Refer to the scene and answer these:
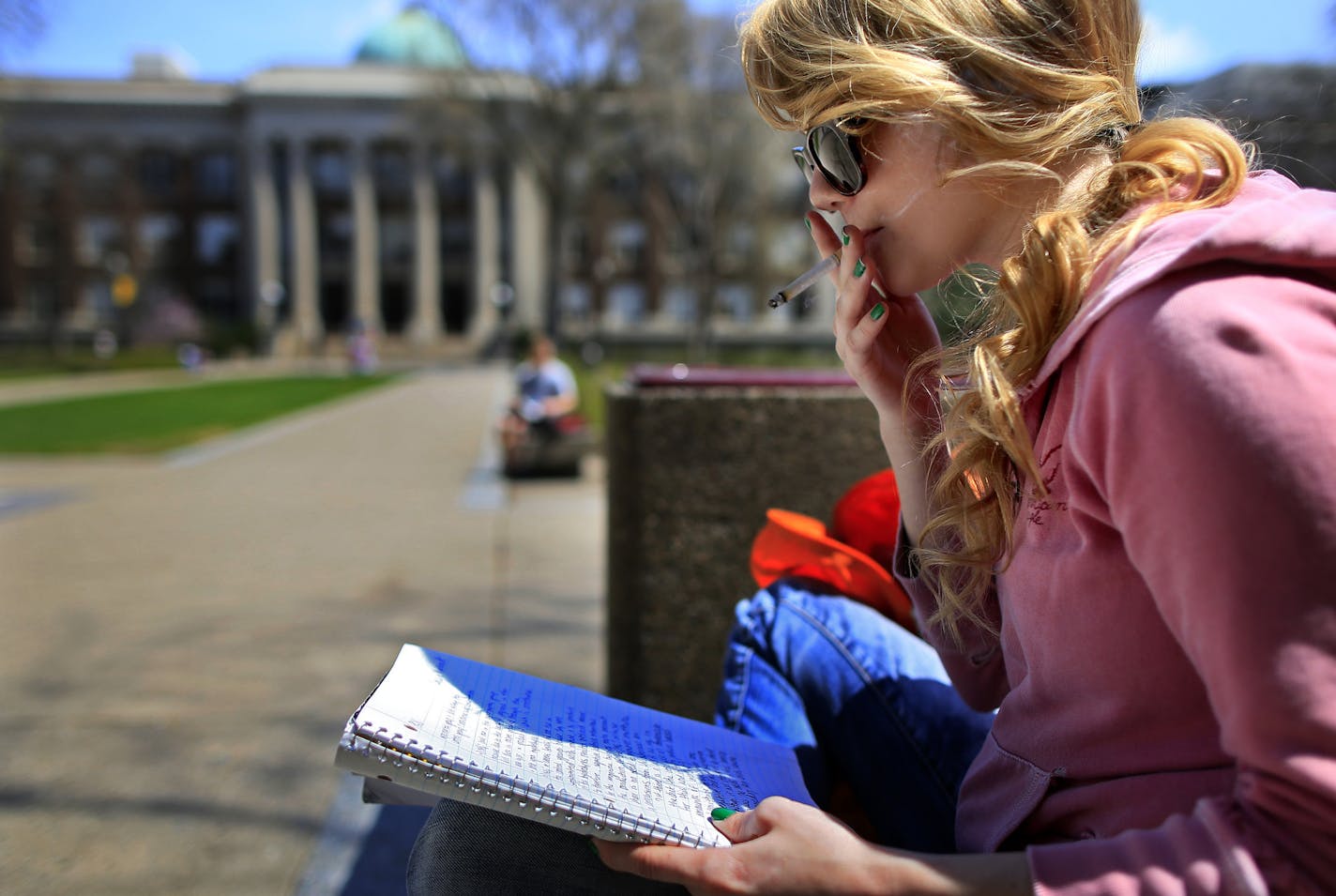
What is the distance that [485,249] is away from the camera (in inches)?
2464

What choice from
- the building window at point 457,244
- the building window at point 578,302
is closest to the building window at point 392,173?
the building window at point 457,244

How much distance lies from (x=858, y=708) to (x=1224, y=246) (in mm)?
914

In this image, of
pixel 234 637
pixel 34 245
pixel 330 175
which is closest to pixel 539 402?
pixel 234 637

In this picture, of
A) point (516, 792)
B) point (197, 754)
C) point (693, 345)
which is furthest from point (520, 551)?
point (693, 345)

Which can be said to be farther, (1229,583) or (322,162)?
(322,162)

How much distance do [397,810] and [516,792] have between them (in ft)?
6.41

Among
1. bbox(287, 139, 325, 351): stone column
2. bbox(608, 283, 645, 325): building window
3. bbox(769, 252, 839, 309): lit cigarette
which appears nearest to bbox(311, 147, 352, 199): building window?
bbox(287, 139, 325, 351): stone column

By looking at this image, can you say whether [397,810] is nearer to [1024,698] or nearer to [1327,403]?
[1024,698]

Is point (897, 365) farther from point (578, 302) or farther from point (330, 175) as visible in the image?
point (330, 175)

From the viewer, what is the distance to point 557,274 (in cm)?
3956

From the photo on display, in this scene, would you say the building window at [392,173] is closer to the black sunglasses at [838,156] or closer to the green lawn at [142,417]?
the green lawn at [142,417]

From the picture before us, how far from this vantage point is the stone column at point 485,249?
61.7 meters

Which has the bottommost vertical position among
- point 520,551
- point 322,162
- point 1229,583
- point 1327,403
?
point 520,551

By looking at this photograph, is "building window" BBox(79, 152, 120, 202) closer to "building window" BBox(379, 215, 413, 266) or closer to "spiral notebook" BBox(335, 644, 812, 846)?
"building window" BBox(379, 215, 413, 266)
